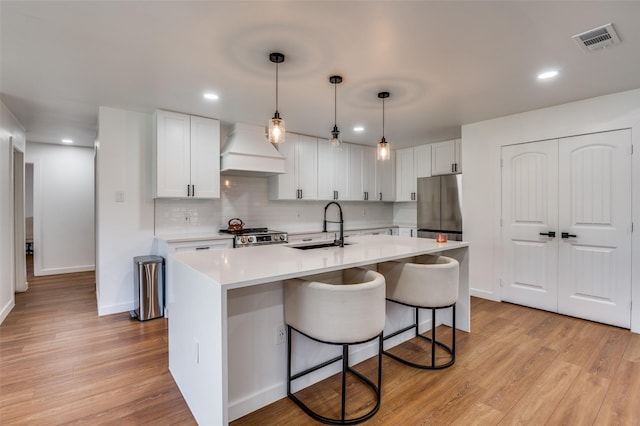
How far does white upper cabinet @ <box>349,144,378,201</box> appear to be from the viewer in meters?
5.62

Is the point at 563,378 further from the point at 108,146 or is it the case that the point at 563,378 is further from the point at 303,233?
the point at 108,146

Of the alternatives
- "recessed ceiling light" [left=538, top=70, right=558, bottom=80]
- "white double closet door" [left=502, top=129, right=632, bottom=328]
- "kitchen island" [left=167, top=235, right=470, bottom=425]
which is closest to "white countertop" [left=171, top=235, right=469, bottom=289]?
"kitchen island" [left=167, top=235, right=470, bottom=425]

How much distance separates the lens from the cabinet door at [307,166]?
492 cm

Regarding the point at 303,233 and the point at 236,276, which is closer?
the point at 236,276

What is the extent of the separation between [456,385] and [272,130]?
2.26 metres

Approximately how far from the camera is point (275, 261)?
197 cm

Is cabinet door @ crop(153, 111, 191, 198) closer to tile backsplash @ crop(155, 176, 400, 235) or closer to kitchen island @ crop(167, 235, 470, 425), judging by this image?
Result: tile backsplash @ crop(155, 176, 400, 235)

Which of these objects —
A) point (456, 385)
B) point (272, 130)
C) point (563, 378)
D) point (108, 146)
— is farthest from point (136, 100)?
A: point (563, 378)

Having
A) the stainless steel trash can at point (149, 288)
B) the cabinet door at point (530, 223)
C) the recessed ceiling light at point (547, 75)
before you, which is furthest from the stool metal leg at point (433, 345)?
the stainless steel trash can at point (149, 288)

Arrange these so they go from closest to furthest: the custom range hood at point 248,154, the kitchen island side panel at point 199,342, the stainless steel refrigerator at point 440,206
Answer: the kitchen island side panel at point 199,342, the custom range hood at point 248,154, the stainless steel refrigerator at point 440,206

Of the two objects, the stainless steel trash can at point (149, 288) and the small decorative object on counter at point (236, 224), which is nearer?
the stainless steel trash can at point (149, 288)

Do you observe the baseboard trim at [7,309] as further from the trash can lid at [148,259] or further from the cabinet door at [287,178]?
the cabinet door at [287,178]

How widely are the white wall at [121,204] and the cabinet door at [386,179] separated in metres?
3.90

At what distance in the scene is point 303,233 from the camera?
479 cm
